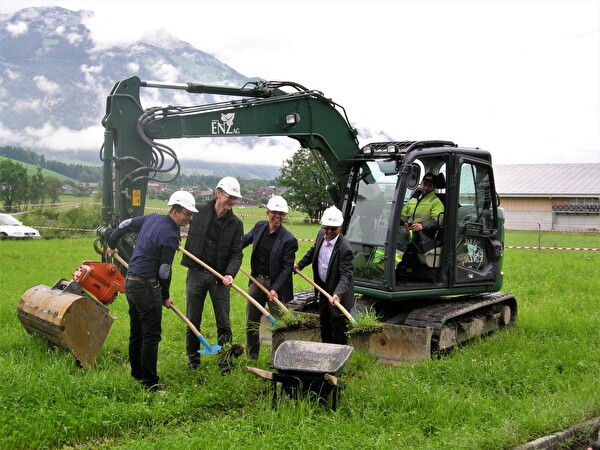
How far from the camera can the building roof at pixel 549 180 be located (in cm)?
5109

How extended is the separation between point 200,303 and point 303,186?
46.2 meters

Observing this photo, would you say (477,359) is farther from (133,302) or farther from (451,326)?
(133,302)

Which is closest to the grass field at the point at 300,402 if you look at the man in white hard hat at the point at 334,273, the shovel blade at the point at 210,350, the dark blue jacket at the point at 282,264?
the shovel blade at the point at 210,350

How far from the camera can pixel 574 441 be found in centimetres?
596

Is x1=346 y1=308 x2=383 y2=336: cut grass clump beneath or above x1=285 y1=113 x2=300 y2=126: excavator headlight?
beneath

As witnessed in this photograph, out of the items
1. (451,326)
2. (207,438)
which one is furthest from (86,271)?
(451,326)

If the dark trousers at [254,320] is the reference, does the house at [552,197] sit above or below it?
above

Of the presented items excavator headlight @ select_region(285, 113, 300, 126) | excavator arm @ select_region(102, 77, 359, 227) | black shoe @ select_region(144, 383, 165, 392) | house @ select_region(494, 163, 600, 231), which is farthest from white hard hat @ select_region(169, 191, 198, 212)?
house @ select_region(494, 163, 600, 231)

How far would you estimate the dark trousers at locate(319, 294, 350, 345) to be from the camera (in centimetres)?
756

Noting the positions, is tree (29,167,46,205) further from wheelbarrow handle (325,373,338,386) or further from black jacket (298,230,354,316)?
wheelbarrow handle (325,373,338,386)

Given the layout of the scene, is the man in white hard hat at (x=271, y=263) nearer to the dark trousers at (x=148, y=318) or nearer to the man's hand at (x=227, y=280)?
the man's hand at (x=227, y=280)

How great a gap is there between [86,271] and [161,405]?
7.08 feet

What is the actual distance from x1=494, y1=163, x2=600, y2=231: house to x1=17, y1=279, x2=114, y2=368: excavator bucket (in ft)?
138

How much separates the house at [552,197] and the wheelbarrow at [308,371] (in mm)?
42199
